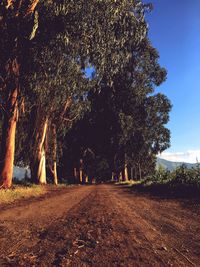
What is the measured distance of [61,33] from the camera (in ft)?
45.0

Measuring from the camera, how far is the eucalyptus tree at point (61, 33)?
13.2m

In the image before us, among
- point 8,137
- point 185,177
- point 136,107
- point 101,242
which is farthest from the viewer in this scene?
point 136,107

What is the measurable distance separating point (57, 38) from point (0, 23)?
2456mm

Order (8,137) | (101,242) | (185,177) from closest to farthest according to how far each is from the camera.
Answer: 1. (101,242)
2. (8,137)
3. (185,177)

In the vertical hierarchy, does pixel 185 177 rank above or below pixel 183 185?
above

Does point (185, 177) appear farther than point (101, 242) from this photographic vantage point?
Yes

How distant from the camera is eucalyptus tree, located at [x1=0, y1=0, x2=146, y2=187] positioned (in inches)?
522

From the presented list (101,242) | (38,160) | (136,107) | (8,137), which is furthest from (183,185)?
(136,107)

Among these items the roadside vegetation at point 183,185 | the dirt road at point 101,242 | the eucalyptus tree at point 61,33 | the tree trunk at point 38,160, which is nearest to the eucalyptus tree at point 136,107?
the tree trunk at point 38,160

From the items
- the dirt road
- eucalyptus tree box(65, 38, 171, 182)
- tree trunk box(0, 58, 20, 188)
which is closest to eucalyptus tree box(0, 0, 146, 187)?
tree trunk box(0, 58, 20, 188)

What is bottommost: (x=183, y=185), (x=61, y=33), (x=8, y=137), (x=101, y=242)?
(x=101, y=242)

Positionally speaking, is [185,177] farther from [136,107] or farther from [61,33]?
[136,107]

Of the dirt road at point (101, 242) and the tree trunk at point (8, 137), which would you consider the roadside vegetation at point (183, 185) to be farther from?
the tree trunk at point (8, 137)

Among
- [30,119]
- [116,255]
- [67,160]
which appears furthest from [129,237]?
[67,160]
